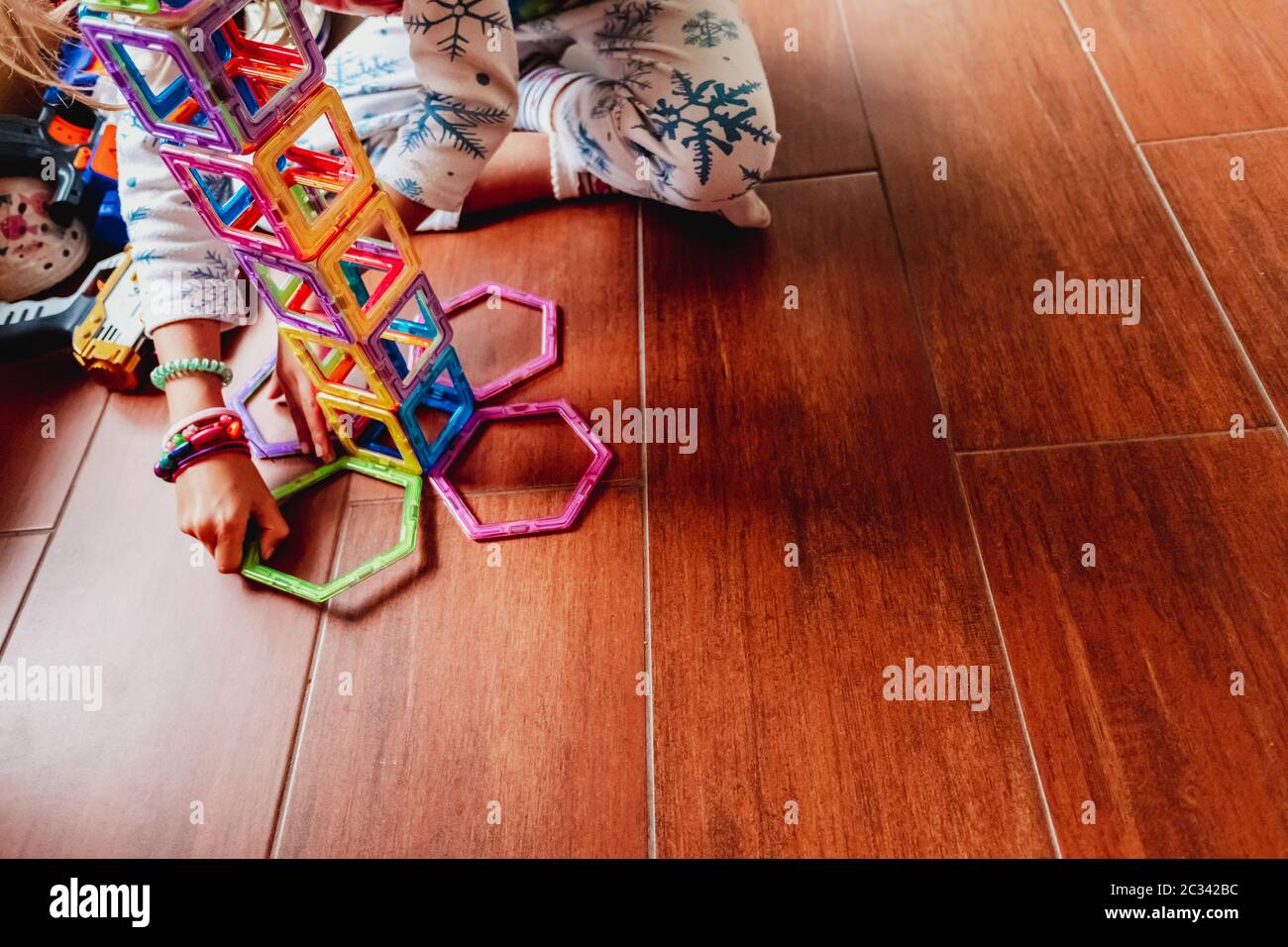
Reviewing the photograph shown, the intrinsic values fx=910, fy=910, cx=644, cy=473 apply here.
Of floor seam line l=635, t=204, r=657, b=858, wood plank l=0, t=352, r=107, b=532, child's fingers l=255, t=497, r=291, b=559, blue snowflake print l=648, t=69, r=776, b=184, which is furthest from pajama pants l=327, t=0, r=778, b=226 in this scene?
wood plank l=0, t=352, r=107, b=532

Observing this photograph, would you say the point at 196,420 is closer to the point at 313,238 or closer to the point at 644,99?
the point at 313,238

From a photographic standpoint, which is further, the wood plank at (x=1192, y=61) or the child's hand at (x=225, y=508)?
the wood plank at (x=1192, y=61)

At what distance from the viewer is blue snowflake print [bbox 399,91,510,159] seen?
2.71ft

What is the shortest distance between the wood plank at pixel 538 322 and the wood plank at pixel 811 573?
36 mm

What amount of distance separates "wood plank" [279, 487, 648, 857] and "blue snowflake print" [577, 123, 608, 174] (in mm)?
409

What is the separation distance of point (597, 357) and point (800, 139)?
16.2 inches

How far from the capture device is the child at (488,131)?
0.82 meters

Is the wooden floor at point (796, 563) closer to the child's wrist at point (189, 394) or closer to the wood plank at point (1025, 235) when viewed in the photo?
the wood plank at point (1025, 235)

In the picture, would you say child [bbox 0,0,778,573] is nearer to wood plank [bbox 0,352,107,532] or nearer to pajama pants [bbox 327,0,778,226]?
pajama pants [bbox 327,0,778,226]

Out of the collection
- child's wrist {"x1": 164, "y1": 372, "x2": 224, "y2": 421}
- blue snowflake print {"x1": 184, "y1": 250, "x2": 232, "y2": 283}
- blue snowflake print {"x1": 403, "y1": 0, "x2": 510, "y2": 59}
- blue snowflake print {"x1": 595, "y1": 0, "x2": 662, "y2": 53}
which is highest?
blue snowflake print {"x1": 403, "y1": 0, "x2": 510, "y2": 59}

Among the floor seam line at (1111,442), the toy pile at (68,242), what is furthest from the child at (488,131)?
the floor seam line at (1111,442)

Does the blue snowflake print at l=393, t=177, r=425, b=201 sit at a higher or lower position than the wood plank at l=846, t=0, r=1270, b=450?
higher

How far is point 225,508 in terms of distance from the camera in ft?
2.74

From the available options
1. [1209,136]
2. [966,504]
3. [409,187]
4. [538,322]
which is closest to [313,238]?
[409,187]
